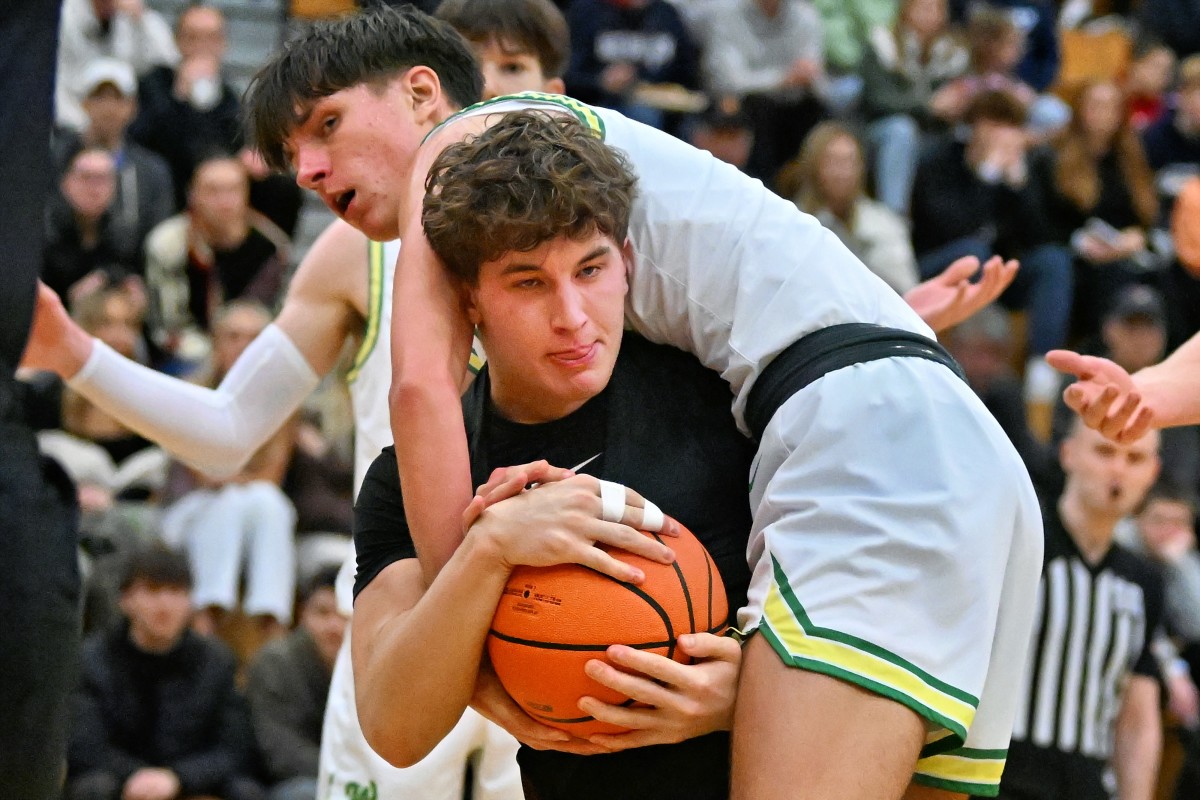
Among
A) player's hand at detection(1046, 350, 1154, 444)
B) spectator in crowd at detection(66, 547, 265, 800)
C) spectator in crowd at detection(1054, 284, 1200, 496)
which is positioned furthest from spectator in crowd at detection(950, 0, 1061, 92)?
player's hand at detection(1046, 350, 1154, 444)

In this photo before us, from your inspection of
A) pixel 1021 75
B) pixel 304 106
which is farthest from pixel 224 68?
pixel 304 106

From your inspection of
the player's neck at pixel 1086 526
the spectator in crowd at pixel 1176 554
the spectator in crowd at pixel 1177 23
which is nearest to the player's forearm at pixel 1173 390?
the player's neck at pixel 1086 526

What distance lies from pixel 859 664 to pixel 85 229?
736 cm

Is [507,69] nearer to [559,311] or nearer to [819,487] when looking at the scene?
[559,311]

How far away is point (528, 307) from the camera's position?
297 centimetres

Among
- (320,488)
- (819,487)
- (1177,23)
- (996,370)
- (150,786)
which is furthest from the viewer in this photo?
(1177,23)

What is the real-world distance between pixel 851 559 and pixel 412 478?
0.80m

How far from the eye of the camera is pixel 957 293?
3.98 meters

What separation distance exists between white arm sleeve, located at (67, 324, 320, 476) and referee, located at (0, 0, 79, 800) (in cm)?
152

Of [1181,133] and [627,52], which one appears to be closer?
[627,52]

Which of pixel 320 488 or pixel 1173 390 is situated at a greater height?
pixel 1173 390

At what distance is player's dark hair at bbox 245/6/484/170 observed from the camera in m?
3.46

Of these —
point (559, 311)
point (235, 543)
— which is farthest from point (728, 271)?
point (235, 543)

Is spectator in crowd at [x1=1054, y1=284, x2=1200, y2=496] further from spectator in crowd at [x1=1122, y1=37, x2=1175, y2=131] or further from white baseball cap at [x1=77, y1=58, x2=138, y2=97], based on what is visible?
white baseball cap at [x1=77, y1=58, x2=138, y2=97]
